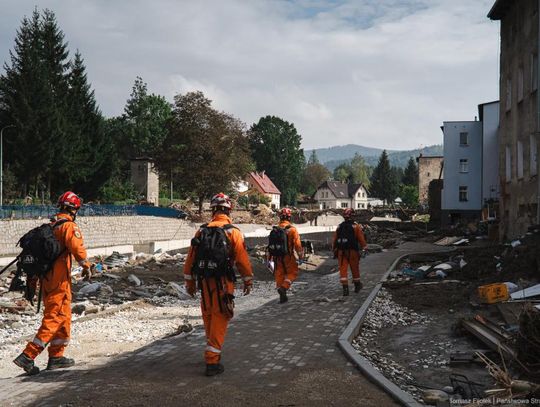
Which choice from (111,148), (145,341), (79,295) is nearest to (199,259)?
(145,341)

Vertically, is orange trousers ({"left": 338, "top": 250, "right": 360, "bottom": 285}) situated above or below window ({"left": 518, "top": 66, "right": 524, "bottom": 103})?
below

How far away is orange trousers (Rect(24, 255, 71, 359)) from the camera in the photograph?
21.1ft

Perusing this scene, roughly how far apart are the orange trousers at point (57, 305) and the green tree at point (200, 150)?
4610 cm

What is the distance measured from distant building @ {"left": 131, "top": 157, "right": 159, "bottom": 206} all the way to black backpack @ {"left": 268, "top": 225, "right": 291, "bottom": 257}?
52.0m

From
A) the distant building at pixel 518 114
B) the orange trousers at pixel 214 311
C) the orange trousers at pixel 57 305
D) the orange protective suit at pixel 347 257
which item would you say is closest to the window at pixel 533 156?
the distant building at pixel 518 114

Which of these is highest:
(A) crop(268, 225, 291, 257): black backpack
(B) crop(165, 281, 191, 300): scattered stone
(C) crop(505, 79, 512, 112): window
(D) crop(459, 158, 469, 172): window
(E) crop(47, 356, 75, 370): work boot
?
(C) crop(505, 79, 512, 112): window

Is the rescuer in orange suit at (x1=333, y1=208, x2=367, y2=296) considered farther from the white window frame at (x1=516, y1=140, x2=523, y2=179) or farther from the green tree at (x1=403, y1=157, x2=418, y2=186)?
the green tree at (x1=403, y1=157, x2=418, y2=186)

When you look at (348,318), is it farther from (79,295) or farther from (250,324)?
(79,295)

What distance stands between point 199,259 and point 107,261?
16.6m

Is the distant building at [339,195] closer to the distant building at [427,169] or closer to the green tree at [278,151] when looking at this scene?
the green tree at [278,151]

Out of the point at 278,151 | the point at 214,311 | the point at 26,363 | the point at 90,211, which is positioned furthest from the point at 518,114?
the point at 278,151

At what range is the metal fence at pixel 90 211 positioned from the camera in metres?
31.7

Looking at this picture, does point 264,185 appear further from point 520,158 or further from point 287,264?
point 287,264

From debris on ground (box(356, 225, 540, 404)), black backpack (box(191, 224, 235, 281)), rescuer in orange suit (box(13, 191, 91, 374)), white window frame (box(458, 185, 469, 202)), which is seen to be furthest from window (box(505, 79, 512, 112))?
white window frame (box(458, 185, 469, 202))
